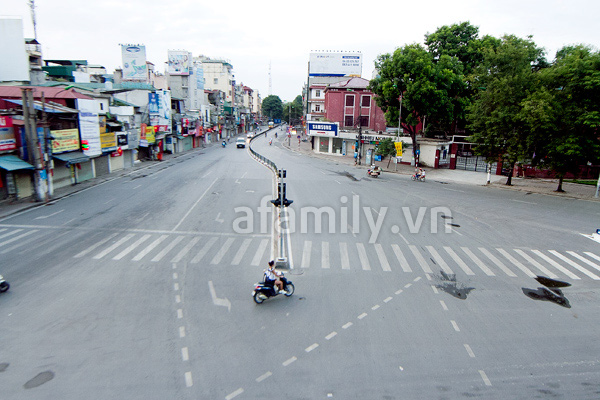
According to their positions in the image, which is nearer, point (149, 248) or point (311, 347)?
point (311, 347)

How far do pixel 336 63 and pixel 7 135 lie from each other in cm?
7600

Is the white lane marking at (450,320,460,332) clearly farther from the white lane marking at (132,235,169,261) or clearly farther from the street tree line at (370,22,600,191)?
the street tree line at (370,22,600,191)

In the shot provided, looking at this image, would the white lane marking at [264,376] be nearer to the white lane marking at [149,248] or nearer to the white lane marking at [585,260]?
the white lane marking at [149,248]

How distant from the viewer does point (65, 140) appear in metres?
30.5

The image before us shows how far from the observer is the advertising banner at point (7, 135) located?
2435cm

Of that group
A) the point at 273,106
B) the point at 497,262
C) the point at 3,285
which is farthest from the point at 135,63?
the point at 273,106

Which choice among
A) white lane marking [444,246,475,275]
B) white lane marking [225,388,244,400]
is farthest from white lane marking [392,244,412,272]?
white lane marking [225,388,244,400]

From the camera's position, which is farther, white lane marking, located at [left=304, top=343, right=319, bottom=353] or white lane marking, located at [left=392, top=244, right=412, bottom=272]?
white lane marking, located at [left=392, top=244, right=412, bottom=272]

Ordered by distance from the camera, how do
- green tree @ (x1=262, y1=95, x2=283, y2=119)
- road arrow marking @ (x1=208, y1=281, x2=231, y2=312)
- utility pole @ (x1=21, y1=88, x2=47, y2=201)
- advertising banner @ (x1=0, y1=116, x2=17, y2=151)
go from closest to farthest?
road arrow marking @ (x1=208, y1=281, x2=231, y2=312) < utility pole @ (x1=21, y1=88, x2=47, y2=201) < advertising banner @ (x1=0, y1=116, x2=17, y2=151) < green tree @ (x1=262, y1=95, x2=283, y2=119)

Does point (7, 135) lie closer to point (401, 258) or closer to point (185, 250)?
point (185, 250)

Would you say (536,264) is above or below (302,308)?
above

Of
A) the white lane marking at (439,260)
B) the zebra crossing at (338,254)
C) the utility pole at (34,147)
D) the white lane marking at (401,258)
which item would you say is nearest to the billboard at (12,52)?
the utility pole at (34,147)

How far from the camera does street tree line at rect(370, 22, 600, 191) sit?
28.8m

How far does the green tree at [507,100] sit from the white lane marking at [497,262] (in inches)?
751
